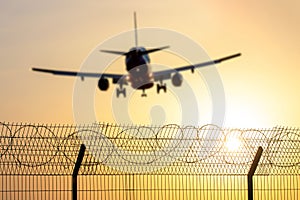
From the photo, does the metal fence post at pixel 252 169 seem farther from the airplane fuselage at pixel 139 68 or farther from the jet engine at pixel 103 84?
the jet engine at pixel 103 84

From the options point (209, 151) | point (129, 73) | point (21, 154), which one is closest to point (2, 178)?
point (21, 154)

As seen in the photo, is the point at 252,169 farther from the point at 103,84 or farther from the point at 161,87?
the point at 103,84

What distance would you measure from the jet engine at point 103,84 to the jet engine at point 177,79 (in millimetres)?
6155

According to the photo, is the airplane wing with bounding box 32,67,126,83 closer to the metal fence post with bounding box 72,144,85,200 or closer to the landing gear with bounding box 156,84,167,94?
the landing gear with bounding box 156,84,167,94

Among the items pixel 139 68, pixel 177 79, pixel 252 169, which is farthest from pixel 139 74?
pixel 252 169

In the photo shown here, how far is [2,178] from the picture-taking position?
22609 millimetres

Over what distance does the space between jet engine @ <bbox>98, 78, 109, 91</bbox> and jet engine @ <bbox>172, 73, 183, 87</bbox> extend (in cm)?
615

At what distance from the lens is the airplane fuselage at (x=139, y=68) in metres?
77.7

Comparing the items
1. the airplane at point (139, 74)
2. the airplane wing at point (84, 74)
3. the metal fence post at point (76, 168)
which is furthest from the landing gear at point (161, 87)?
the metal fence post at point (76, 168)

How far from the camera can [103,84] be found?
8144cm

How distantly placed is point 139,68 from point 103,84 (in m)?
4.04

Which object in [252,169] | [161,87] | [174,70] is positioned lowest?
[252,169]

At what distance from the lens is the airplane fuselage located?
77688 mm

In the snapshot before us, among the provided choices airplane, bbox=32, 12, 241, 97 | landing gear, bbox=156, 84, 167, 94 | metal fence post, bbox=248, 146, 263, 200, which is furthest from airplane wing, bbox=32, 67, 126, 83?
metal fence post, bbox=248, 146, 263, 200
